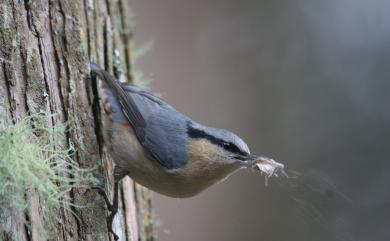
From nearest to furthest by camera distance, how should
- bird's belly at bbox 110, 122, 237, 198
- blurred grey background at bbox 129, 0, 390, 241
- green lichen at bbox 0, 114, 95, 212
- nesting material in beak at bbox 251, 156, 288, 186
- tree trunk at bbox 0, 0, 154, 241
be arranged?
green lichen at bbox 0, 114, 95, 212 < tree trunk at bbox 0, 0, 154, 241 < nesting material in beak at bbox 251, 156, 288, 186 < bird's belly at bbox 110, 122, 237, 198 < blurred grey background at bbox 129, 0, 390, 241

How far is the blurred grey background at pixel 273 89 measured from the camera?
197 inches

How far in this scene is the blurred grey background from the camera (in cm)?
501

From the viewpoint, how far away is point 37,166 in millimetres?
2355

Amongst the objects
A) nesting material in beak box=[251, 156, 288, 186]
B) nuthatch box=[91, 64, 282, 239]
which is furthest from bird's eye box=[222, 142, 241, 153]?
nesting material in beak box=[251, 156, 288, 186]

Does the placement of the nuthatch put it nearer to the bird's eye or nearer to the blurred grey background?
the bird's eye

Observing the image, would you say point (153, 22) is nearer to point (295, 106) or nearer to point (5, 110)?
point (295, 106)

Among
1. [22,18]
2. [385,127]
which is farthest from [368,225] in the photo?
[22,18]

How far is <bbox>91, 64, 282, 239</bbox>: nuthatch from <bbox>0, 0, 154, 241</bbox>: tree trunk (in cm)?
12

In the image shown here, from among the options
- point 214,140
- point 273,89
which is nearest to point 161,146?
point 214,140

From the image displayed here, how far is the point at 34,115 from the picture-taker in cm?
255

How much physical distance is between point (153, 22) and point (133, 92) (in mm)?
2056

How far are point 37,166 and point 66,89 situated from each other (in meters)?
0.65

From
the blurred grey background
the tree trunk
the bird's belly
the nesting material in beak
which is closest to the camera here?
the tree trunk

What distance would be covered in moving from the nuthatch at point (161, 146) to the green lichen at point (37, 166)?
15.1 inches
